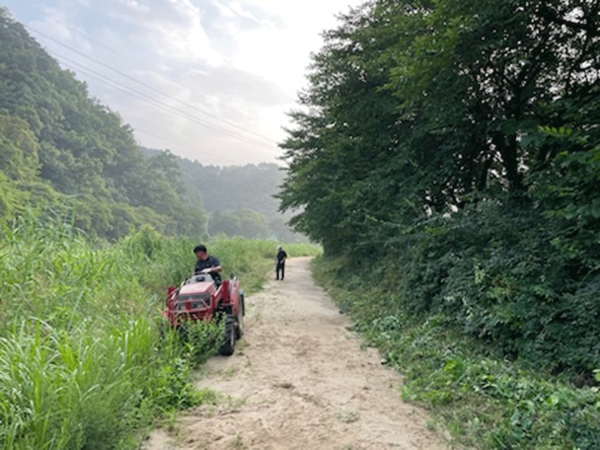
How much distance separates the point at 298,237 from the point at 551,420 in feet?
315

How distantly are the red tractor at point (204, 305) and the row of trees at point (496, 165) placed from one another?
3319mm

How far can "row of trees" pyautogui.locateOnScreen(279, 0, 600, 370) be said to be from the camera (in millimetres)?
4191

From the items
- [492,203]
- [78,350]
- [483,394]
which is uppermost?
[492,203]

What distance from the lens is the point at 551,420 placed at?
2.91 meters

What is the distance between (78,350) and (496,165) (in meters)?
7.72

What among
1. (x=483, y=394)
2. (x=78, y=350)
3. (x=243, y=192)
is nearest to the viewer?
(x=78, y=350)

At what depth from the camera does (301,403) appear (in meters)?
3.91

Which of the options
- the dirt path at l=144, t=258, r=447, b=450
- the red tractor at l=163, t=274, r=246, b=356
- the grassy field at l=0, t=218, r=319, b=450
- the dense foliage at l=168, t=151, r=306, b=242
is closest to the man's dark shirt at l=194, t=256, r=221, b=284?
the red tractor at l=163, t=274, r=246, b=356

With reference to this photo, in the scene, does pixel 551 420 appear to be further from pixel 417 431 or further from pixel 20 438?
pixel 20 438

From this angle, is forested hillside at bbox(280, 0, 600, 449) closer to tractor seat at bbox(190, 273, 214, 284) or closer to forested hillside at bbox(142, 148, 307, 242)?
tractor seat at bbox(190, 273, 214, 284)

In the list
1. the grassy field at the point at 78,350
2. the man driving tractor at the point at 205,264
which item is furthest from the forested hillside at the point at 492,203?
the man driving tractor at the point at 205,264

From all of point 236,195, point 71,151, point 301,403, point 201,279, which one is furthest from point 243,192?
point 301,403

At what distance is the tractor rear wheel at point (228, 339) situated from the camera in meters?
5.21

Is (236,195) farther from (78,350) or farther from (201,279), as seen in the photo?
(78,350)
